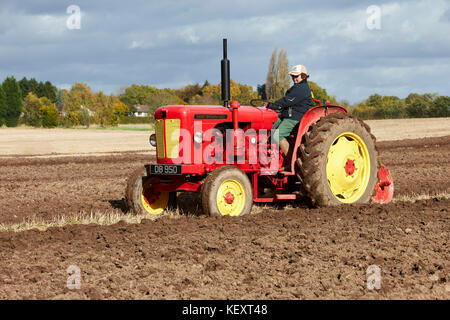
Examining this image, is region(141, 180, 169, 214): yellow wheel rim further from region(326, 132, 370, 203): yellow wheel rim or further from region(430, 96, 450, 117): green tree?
region(430, 96, 450, 117): green tree

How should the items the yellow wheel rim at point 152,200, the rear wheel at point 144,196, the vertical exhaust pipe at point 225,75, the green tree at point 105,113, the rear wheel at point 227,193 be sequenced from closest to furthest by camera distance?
the rear wheel at point 227,193, the vertical exhaust pipe at point 225,75, the rear wheel at point 144,196, the yellow wheel rim at point 152,200, the green tree at point 105,113

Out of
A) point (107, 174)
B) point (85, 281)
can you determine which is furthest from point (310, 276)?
point (107, 174)

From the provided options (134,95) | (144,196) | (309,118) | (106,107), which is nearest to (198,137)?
(144,196)

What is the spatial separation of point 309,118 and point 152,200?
8.42ft

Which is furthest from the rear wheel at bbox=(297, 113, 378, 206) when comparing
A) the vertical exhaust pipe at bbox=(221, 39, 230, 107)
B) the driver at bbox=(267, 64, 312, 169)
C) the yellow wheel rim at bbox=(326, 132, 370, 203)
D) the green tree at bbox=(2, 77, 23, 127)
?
the green tree at bbox=(2, 77, 23, 127)

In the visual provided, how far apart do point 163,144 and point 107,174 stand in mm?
7513

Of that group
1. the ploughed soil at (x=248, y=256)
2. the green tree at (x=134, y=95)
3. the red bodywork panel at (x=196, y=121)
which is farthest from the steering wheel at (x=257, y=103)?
the green tree at (x=134, y=95)

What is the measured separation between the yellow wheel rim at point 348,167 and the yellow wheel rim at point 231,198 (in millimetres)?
1396

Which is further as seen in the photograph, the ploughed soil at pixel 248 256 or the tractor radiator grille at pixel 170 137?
the tractor radiator grille at pixel 170 137

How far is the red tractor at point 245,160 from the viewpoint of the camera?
7.38 metres

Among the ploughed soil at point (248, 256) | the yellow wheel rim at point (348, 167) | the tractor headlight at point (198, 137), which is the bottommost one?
the ploughed soil at point (248, 256)

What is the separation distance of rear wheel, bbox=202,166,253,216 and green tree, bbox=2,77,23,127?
75.0 m

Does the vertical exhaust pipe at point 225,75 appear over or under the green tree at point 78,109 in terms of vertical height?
under

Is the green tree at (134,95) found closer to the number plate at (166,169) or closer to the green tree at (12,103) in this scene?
the green tree at (12,103)
